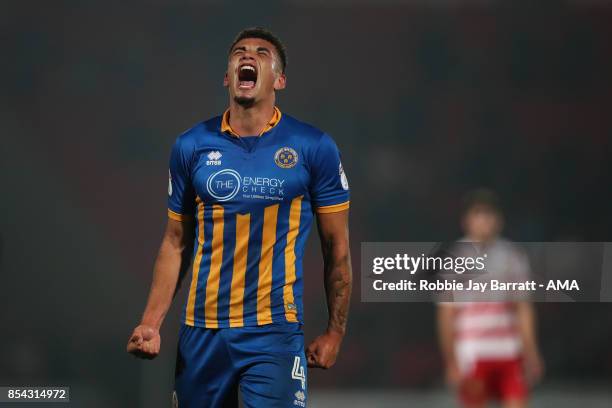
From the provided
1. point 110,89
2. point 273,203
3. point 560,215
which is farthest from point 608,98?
point 273,203

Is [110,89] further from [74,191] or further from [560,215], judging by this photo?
[560,215]

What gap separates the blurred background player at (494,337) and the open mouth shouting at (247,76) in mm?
2571

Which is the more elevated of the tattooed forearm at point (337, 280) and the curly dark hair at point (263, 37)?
the curly dark hair at point (263, 37)

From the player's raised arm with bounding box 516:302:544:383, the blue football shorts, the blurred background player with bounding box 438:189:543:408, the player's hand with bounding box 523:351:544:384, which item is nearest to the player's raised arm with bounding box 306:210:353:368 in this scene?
the blue football shorts

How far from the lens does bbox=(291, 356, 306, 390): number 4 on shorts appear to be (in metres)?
2.97

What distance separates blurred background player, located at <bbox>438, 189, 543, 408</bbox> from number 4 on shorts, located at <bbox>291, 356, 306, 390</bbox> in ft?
8.11

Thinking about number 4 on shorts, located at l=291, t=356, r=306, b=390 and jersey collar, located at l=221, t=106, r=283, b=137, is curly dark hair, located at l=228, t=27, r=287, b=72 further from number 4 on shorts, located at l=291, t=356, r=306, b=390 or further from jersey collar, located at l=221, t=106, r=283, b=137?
number 4 on shorts, located at l=291, t=356, r=306, b=390

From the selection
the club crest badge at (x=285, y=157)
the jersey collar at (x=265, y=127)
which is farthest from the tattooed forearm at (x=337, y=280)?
the jersey collar at (x=265, y=127)

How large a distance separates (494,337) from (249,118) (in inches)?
111

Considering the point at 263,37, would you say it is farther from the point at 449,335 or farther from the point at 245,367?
the point at 449,335

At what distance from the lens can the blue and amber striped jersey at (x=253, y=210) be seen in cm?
297

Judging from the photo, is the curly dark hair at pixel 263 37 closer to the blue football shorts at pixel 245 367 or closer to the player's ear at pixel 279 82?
the player's ear at pixel 279 82

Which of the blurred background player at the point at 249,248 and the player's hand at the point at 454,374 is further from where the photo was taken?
the player's hand at the point at 454,374

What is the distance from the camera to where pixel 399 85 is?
21.3 ft
